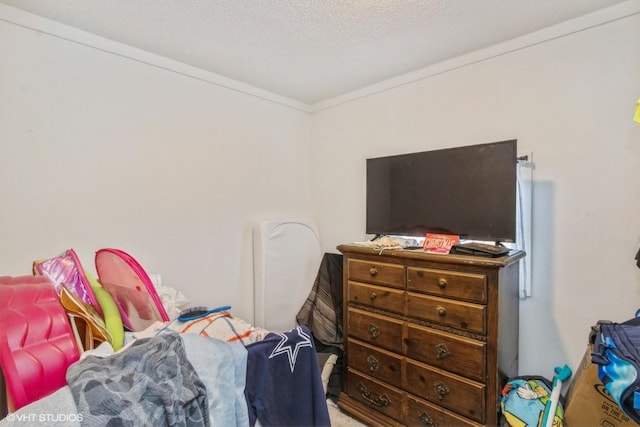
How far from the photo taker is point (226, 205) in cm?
251

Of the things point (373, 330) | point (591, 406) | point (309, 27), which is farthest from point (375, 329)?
point (309, 27)

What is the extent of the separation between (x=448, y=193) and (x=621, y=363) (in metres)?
1.06

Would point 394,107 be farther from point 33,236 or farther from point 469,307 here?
point 33,236

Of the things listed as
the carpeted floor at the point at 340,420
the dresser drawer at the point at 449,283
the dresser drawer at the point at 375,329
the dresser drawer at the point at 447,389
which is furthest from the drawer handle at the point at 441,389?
the carpeted floor at the point at 340,420

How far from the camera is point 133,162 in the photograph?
2018 mm

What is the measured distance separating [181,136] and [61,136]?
2.19 feet

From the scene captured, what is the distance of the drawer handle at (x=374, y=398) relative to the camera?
189 centimetres

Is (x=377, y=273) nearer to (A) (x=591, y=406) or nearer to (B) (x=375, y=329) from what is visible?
(B) (x=375, y=329)

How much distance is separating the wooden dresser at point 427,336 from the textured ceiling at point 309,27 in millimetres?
1250

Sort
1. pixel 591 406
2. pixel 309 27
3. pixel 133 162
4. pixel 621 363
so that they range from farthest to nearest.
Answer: pixel 133 162
pixel 309 27
pixel 591 406
pixel 621 363

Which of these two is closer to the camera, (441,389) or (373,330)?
(441,389)

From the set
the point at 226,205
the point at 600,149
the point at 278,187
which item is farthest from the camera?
the point at 278,187

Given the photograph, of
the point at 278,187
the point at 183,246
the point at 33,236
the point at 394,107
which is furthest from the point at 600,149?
the point at 33,236

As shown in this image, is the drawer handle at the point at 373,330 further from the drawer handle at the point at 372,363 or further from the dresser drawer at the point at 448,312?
the dresser drawer at the point at 448,312
